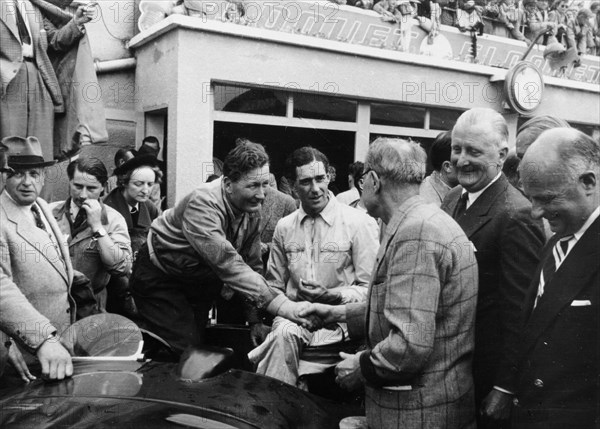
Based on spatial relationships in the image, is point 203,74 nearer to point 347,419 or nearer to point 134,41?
point 134,41

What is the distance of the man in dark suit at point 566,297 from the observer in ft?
6.06

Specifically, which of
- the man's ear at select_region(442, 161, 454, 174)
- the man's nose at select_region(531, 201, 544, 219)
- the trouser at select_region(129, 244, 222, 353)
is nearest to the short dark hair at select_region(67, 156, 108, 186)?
the trouser at select_region(129, 244, 222, 353)

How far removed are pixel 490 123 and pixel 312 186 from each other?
1.34 m

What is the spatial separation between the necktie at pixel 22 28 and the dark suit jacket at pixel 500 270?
322cm

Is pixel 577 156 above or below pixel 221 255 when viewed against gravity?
above

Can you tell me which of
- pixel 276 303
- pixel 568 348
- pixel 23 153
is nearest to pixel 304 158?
pixel 276 303

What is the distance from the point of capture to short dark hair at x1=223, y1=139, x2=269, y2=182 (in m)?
3.43

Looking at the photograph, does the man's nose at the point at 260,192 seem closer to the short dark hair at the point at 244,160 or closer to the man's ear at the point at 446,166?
the short dark hair at the point at 244,160

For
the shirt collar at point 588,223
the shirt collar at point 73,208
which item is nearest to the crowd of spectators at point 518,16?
the shirt collar at point 73,208

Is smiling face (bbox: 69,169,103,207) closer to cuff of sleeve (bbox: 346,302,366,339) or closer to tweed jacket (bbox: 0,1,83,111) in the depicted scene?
tweed jacket (bbox: 0,1,83,111)

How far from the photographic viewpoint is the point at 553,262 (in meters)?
2.02

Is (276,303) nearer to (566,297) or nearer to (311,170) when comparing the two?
(311,170)

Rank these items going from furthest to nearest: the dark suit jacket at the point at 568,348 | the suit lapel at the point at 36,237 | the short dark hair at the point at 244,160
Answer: the short dark hair at the point at 244,160 < the suit lapel at the point at 36,237 < the dark suit jacket at the point at 568,348

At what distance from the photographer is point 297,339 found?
3.33 m
